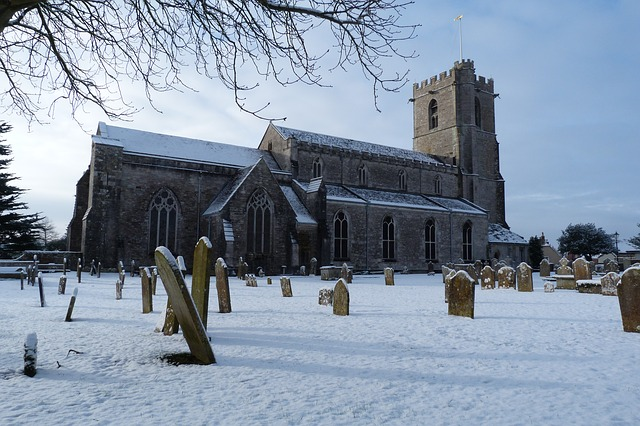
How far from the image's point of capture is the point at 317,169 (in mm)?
31719

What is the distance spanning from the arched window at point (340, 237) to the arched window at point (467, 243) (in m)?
10.7

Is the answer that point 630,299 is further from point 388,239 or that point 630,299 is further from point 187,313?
point 388,239

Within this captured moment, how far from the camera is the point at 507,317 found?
8227 millimetres

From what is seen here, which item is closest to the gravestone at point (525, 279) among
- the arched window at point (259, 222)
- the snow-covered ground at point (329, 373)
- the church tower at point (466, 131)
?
the snow-covered ground at point (329, 373)

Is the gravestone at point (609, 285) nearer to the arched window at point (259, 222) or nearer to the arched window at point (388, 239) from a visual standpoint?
the arched window at point (259, 222)

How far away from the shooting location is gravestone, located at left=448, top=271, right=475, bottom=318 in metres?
8.10

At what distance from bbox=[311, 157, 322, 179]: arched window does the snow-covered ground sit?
78.8 ft

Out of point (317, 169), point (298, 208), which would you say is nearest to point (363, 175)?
point (317, 169)

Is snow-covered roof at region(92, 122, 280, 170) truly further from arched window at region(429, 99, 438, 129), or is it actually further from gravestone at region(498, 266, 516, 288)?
arched window at region(429, 99, 438, 129)

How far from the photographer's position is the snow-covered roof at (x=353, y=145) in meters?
32.7

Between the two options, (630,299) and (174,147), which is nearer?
(630,299)

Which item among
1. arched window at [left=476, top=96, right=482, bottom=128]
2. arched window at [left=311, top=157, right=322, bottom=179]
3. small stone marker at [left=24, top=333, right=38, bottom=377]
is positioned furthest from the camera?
arched window at [left=476, top=96, right=482, bottom=128]

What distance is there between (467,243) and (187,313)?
3247cm

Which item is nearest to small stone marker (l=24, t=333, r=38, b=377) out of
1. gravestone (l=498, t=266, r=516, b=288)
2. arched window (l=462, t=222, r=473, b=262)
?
gravestone (l=498, t=266, r=516, b=288)
